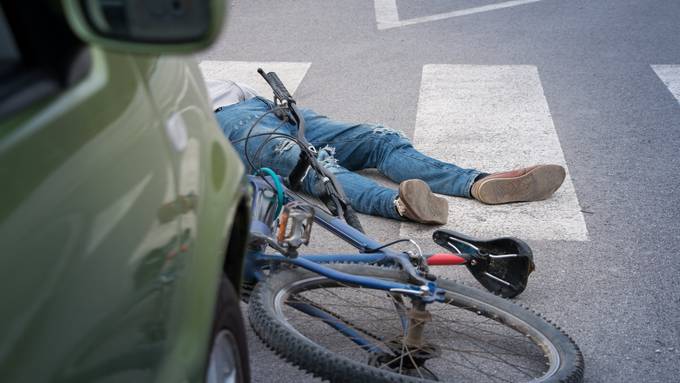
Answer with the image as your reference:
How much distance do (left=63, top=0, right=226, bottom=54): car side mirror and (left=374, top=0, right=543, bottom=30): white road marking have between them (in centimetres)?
867

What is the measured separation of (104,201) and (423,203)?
3536 millimetres

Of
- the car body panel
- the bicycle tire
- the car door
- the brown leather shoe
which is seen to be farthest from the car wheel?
the brown leather shoe

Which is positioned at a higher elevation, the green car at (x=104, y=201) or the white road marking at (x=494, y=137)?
the green car at (x=104, y=201)

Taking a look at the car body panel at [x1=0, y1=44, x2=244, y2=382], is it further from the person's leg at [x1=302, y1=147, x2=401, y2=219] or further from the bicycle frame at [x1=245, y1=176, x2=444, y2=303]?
the person's leg at [x1=302, y1=147, x2=401, y2=219]

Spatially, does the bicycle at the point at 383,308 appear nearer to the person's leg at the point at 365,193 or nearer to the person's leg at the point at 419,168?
the person's leg at the point at 365,193

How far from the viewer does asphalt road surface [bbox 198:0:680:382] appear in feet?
14.8

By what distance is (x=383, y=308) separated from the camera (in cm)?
423

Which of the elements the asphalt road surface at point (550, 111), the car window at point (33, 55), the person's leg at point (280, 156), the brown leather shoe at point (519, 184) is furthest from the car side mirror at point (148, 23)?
the brown leather shoe at point (519, 184)

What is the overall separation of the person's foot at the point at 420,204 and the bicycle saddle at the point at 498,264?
2.22 ft

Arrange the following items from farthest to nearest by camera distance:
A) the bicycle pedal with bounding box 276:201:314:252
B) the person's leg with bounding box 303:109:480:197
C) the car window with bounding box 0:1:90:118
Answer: the person's leg with bounding box 303:109:480:197, the bicycle pedal with bounding box 276:201:314:252, the car window with bounding box 0:1:90:118

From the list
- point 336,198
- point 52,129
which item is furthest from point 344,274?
point 52,129

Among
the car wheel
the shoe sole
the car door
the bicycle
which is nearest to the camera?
the car door

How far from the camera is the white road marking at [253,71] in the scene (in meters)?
8.05

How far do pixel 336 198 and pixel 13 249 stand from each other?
293cm
